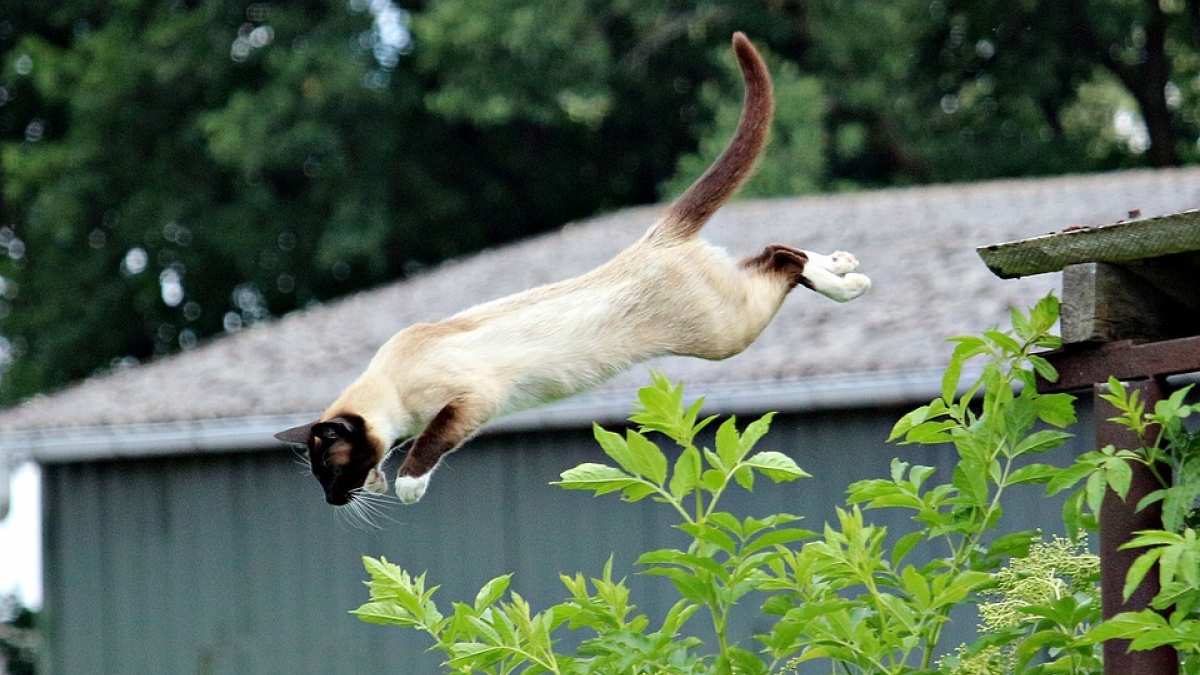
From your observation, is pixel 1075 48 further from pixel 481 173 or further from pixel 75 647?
pixel 75 647

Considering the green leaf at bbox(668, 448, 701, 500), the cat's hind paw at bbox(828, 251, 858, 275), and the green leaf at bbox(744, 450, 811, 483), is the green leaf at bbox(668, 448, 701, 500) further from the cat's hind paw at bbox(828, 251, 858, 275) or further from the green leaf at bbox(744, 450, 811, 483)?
the cat's hind paw at bbox(828, 251, 858, 275)

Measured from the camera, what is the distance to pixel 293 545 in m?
10.5

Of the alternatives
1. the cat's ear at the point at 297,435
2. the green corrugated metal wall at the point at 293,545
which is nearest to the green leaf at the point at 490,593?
the cat's ear at the point at 297,435

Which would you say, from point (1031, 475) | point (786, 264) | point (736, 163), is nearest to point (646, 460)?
point (786, 264)

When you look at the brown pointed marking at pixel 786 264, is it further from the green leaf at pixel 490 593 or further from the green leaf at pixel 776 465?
the green leaf at pixel 490 593

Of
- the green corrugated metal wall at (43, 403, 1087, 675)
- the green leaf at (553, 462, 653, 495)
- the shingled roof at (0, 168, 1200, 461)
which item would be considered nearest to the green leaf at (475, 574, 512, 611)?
the green leaf at (553, 462, 653, 495)

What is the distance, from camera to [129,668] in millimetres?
11078

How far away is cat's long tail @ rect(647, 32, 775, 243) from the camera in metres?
2.87

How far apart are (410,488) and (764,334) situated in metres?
7.13

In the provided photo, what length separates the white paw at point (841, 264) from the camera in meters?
2.84

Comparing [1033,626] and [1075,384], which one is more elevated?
[1075,384]

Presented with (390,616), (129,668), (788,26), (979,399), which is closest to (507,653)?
(390,616)

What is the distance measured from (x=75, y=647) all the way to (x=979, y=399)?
6.50 meters

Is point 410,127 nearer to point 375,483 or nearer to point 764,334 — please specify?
point 764,334
